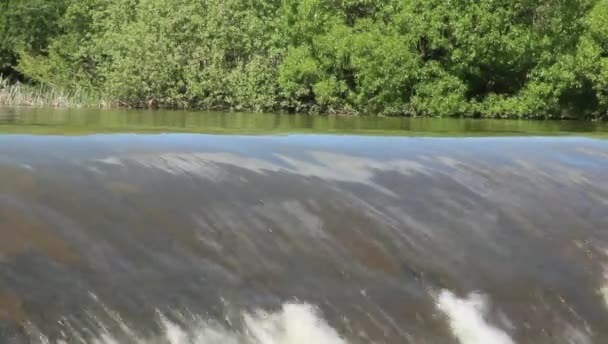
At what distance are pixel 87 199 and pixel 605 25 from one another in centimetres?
3186

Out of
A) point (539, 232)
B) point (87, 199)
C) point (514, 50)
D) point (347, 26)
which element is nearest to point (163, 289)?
point (87, 199)

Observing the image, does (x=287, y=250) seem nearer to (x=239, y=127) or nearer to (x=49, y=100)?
(x=239, y=127)

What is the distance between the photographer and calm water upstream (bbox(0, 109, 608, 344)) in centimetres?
695

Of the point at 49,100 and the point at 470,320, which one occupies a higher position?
the point at 49,100

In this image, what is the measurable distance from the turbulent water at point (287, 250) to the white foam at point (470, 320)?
0.06ft

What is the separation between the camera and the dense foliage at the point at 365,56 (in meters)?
37.1

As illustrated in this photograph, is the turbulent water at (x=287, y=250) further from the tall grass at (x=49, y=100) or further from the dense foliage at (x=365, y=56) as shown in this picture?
the tall grass at (x=49, y=100)

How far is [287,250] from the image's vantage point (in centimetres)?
836

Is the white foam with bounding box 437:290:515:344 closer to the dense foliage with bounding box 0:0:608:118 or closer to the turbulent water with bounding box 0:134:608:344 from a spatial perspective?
the turbulent water with bounding box 0:134:608:344

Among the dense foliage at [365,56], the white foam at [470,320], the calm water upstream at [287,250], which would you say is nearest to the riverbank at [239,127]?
the calm water upstream at [287,250]

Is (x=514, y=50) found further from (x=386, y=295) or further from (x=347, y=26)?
(x=386, y=295)

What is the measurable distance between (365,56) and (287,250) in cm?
3048

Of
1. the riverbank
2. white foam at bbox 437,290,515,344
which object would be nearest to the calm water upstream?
white foam at bbox 437,290,515,344

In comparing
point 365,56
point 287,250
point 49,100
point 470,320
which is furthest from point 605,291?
point 49,100
